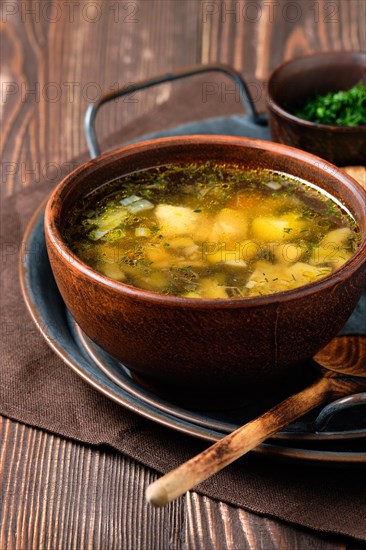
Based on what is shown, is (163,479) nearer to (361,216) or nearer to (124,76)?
(361,216)

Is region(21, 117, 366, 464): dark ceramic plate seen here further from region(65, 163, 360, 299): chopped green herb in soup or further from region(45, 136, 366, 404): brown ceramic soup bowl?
region(65, 163, 360, 299): chopped green herb in soup

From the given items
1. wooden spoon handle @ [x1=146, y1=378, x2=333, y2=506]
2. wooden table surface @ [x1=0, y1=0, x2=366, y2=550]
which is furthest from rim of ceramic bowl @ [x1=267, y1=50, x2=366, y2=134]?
wooden spoon handle @ [x1=146, y1=378, x2=333, y2=506]

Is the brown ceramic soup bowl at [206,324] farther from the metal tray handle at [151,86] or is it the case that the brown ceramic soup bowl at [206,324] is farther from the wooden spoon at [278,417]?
the metal tray handle at [151,86]

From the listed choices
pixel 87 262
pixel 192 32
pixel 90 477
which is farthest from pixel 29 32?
pixel 90 477

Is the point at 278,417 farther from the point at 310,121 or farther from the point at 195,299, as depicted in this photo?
the point at 310,121

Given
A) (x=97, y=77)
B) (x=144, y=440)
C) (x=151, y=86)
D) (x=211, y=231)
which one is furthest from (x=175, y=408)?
(x=97, y=77)
